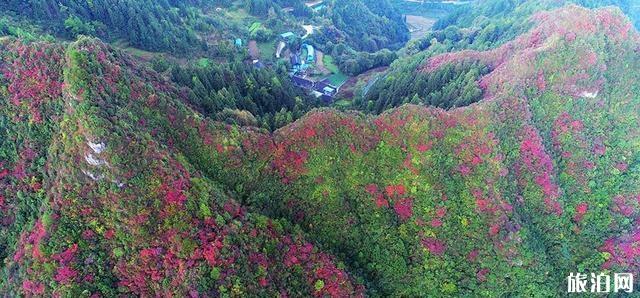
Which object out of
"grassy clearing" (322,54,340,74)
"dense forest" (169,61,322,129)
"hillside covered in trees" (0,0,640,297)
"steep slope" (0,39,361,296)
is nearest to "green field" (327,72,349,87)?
"grassy clearing" (322,54,340,74)

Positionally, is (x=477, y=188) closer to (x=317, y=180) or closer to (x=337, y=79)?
(x=317, y=180)

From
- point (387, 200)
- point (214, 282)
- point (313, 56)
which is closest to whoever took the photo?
point (214, 282)

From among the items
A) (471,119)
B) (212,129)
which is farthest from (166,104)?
(471,119)

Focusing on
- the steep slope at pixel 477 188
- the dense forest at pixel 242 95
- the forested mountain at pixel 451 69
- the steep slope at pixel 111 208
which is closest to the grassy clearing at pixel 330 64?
the forested mountain at pixel 451 69

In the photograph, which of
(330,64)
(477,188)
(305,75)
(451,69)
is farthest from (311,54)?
(477,188)

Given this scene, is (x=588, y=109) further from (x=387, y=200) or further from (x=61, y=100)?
(x=61, y=100)

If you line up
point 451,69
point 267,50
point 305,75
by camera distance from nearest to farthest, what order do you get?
point 451,69, point 305,75, point 267,50

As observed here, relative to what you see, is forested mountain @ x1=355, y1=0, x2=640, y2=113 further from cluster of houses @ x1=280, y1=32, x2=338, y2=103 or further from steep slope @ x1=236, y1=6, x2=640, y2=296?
cluster of houses @ x1=280, y1=32, x2=338, y2=103

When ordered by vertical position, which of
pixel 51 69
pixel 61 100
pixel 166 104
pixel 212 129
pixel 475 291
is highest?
pixel 51 69

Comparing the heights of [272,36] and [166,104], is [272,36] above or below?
below
